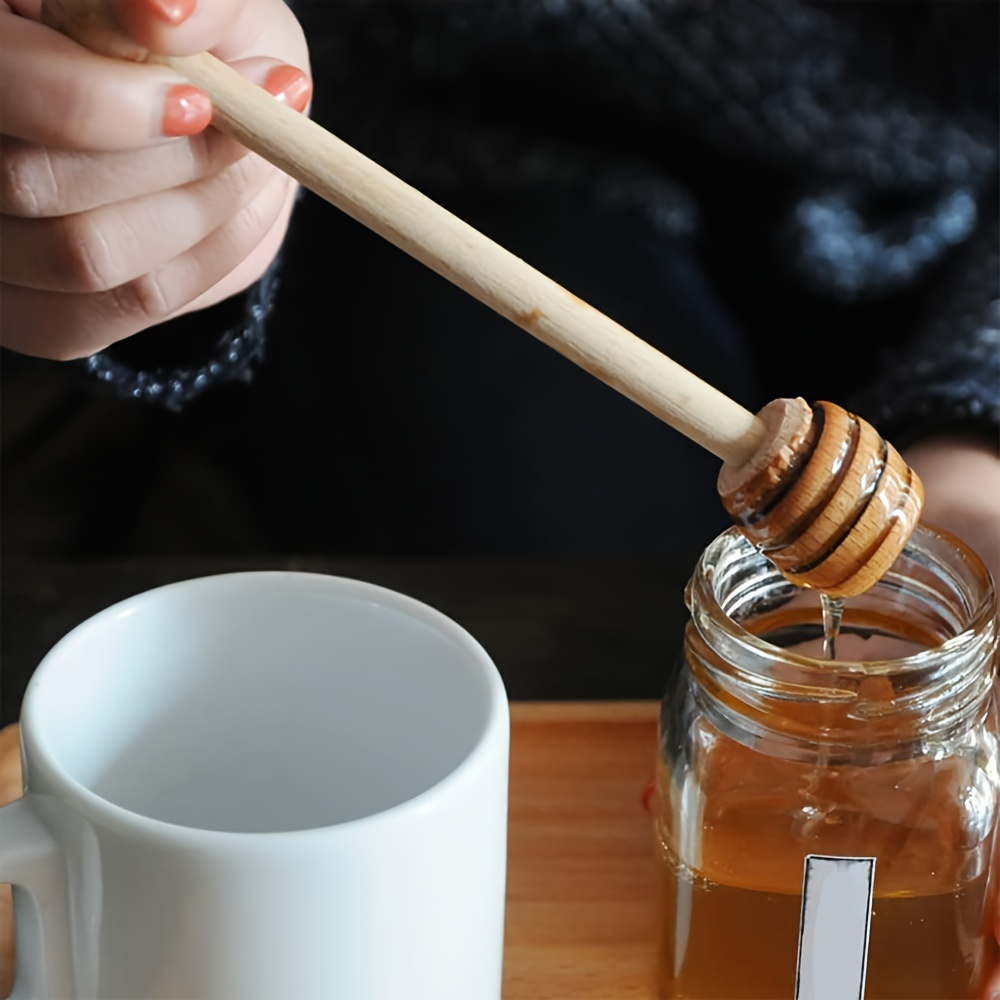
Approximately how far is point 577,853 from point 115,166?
0.22 meters

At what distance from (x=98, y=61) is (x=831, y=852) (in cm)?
23

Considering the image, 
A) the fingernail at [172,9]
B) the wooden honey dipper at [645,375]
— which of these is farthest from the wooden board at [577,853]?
the fingernail at [172,9]

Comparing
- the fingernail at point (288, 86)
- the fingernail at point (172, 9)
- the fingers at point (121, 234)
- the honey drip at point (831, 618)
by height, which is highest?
the fingernail at point (172, 9)

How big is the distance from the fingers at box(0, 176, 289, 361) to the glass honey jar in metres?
0.15

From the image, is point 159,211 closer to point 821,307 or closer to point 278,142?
point 278,142

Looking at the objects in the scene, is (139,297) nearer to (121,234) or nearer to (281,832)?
(121,234)

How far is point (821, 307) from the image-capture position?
63cm

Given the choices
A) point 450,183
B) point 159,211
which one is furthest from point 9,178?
A: point 450,183

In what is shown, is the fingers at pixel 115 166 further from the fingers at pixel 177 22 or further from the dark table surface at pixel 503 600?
the dark table surface at pixel 503 600

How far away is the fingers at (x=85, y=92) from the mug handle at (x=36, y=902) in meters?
0.13

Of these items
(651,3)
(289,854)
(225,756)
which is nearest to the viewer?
(289,854)

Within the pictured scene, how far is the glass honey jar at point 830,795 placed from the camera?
29 cm

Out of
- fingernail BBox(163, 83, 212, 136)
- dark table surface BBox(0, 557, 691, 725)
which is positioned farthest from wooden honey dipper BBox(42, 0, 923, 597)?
dark table surface BBox(0, 557, 691, 725)

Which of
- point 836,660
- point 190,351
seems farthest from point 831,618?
point 190,351
